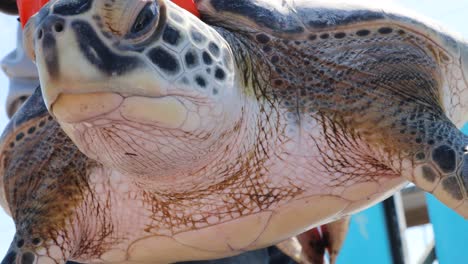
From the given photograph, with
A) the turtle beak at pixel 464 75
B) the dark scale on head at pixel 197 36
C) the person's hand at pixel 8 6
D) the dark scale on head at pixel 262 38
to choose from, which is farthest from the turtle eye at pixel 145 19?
the person's hand at pixel 8 6

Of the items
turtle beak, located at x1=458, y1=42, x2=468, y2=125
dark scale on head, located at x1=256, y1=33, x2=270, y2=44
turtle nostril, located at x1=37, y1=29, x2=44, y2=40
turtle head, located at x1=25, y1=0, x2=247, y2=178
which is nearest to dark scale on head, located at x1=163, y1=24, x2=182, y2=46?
turtle head, located at x1=25, y1=0, x2=247, y2=178

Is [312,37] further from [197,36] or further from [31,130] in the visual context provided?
[31,130]

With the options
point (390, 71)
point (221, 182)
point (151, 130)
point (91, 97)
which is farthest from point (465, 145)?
point (91, 97)

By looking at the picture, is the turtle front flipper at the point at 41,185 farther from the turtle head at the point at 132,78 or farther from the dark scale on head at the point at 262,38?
the dark scale on head at the point at 262,38

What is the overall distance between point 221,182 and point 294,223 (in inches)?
8.0

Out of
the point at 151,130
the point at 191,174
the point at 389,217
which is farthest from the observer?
the point at 389,217

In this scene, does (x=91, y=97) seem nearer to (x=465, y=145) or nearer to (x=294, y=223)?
(x=294, y=223)

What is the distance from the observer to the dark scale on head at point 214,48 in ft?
4.52

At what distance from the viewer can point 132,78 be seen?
118cm

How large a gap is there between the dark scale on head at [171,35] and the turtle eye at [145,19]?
0.03 metres

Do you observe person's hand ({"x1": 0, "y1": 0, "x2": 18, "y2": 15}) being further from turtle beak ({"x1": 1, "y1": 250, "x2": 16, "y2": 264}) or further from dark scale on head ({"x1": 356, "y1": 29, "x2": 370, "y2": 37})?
dark scale on head ({"x1": 356, "y1": 29, "x2": 370, "y2": 37})

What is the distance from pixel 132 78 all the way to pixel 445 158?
0.68 meters

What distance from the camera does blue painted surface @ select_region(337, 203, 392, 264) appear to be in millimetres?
3594

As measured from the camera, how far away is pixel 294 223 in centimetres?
164
